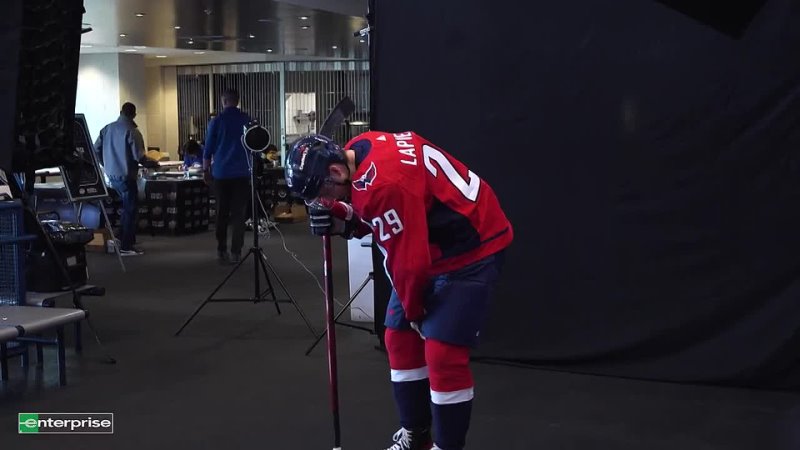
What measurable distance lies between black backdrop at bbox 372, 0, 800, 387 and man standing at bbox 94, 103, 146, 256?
5.60m

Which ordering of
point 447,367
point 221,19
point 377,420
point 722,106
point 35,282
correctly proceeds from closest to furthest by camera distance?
point 447,367
point 377,420
point 722,106
point 35,282
point 221,19

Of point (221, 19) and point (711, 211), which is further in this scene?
point (221, 19)

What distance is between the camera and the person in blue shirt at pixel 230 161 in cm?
862

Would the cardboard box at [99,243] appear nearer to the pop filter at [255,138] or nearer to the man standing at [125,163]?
the man standing at [125,163]

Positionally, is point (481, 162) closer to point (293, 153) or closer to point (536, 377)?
point (536, 377)

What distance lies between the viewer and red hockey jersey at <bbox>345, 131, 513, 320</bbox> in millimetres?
2930

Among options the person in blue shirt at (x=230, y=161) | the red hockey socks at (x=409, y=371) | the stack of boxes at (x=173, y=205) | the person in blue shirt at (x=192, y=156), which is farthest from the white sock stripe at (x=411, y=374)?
the person in blue shirt at (x=192, y=156)

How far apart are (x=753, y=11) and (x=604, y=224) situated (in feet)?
4.11

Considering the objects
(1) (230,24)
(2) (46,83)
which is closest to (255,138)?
(2) (46,83)

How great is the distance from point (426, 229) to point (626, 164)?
7.13 ft

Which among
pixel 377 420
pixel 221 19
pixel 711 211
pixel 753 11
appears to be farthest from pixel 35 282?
pixel 221 19

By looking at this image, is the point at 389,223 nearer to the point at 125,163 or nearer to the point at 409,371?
the point at 409,371

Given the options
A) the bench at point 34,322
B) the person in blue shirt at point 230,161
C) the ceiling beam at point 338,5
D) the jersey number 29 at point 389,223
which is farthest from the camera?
the ceiling beam at point 338,5

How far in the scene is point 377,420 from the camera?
4250mm
